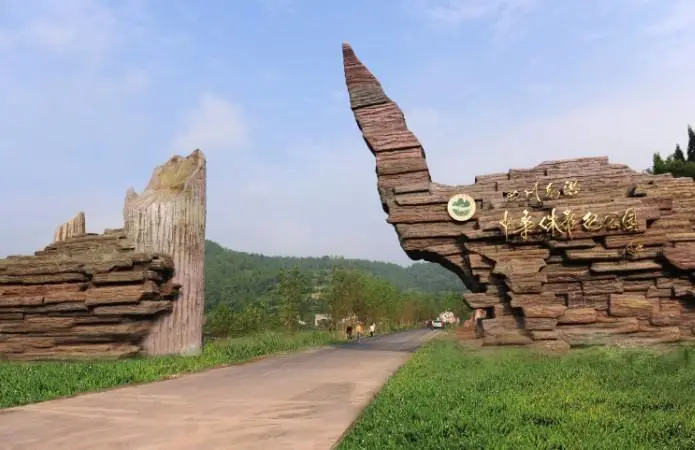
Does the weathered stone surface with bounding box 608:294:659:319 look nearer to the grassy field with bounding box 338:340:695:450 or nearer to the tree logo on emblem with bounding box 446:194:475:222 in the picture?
the grassy field with bounding box 338:340:695:450

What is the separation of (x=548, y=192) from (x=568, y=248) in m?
1.20

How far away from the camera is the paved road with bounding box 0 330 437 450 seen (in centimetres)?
417

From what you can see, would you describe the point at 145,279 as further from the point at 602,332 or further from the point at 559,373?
the point at 602,332

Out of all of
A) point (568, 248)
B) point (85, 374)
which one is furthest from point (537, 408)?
point (85, 374)

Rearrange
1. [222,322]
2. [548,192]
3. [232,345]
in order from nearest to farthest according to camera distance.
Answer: [548,192], [232,345], [222,322]

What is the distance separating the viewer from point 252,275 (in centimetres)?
9044

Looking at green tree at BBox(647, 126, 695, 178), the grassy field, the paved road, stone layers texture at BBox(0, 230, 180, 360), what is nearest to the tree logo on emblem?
the grassy field

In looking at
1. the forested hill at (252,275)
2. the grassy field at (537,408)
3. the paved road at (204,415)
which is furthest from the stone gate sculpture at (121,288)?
the forested hill at (252,275)

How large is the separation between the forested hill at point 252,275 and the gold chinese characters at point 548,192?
24993 mm

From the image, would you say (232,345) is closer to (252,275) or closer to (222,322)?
(222,322)

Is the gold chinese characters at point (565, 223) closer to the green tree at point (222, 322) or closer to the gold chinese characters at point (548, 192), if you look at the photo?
the gold chinese characters at point (548, 192)

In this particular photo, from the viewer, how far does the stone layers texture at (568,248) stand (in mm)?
9766

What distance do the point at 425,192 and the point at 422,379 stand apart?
16.8 ft

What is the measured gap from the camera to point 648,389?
5672 millimetres
